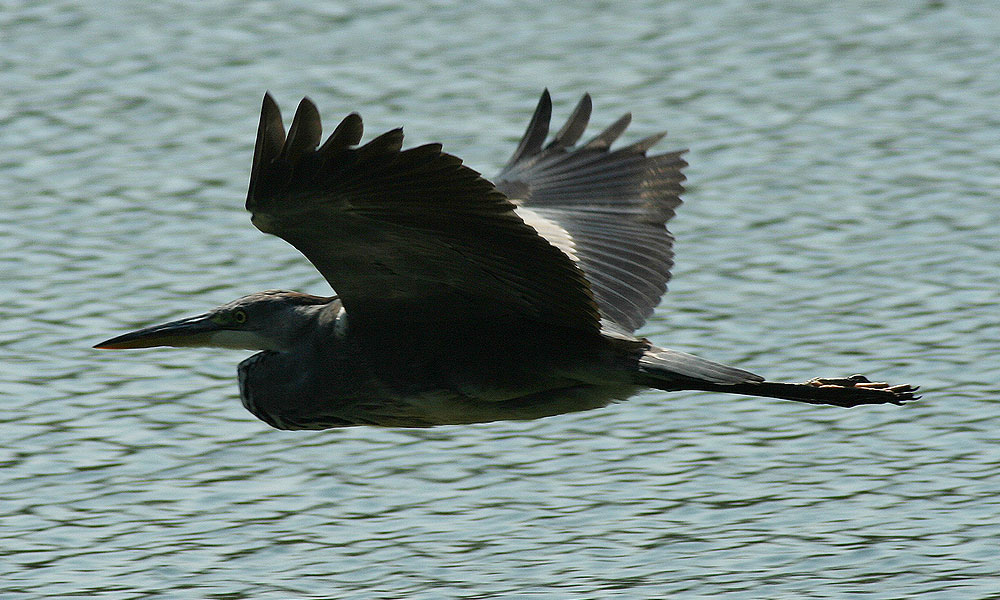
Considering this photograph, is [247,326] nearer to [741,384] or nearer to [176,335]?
[176,335]

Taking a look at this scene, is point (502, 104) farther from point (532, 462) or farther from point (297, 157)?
point (297, 157)

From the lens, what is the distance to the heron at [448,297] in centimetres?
543

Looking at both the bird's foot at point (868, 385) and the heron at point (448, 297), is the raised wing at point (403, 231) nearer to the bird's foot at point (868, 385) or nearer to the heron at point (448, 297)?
the heron at point (448, 297)

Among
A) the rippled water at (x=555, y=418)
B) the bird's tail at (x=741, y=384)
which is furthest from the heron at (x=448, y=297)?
the rippled water at (x=555, y=418)

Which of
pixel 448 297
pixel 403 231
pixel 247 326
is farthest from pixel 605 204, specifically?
pixel 403 231

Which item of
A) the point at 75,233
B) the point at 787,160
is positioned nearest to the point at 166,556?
the point at 75,233

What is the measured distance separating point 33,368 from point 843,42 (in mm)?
6487

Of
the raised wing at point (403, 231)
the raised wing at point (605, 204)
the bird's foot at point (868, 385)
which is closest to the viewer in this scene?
the raised wing at point (403, 231)

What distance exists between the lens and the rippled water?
6988mm

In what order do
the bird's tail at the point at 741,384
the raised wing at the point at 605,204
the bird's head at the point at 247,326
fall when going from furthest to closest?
the raised wing at the point at 605,204
the bird's head at the point at 247,326
the bird's tail at the point at 741,384

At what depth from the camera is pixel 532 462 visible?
781 centimetres

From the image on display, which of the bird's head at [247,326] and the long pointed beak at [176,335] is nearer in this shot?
the bird's head at [247,326]

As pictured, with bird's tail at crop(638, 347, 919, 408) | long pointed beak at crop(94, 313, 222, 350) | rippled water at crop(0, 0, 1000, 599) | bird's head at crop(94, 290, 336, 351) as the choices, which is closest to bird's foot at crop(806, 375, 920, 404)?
bird's tail at crop(638, 347, 919, 408)

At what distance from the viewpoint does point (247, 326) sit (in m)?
6.85
